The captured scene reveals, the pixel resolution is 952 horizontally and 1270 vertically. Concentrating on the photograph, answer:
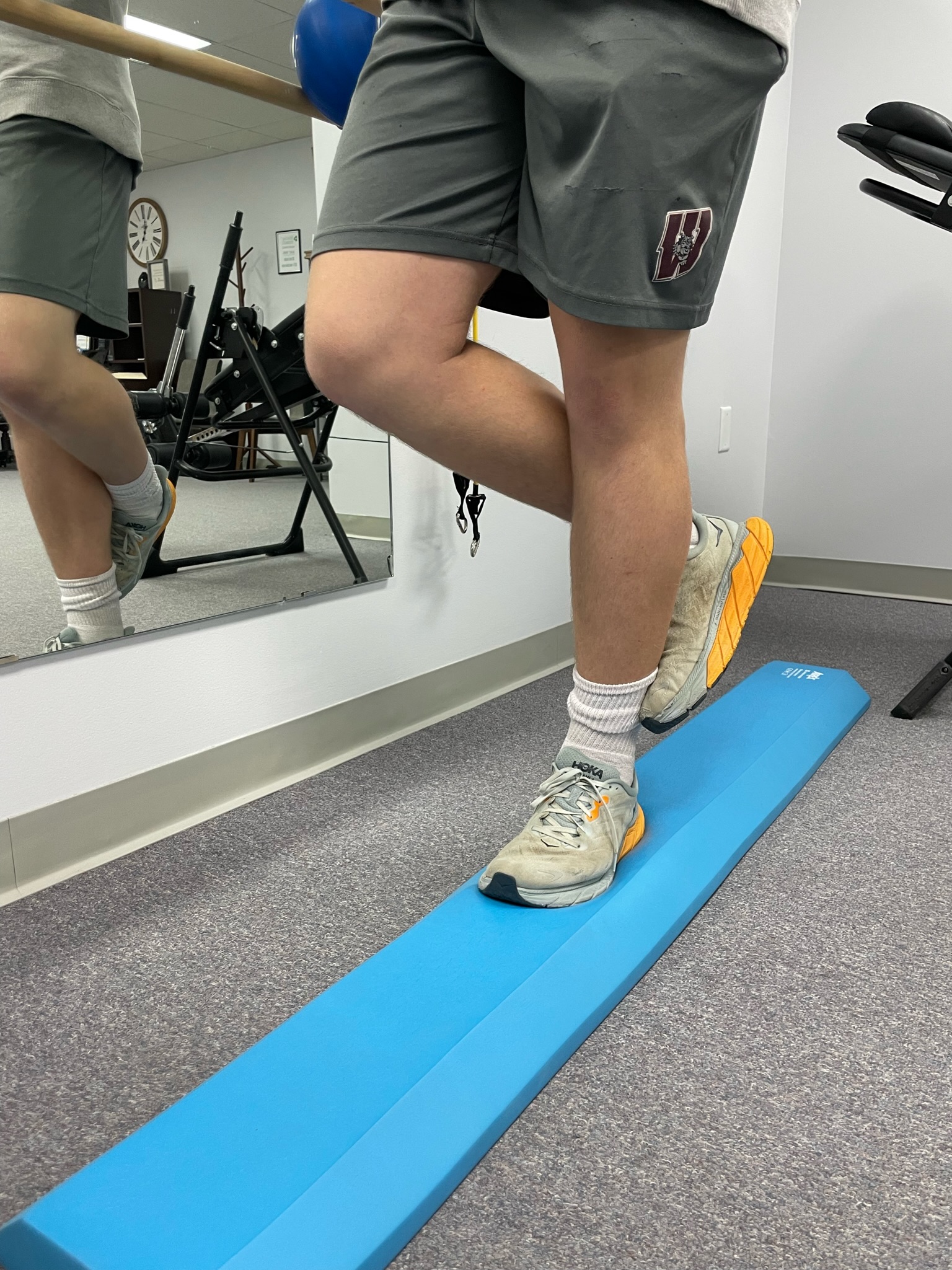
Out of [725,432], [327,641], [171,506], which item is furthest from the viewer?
[725,432]

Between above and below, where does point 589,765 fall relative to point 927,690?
above

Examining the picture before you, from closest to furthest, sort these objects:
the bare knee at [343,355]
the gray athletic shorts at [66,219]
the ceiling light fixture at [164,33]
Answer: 1. the bare knee at [343,355]
2. the gray athletic shorts at [66,219]
3. the ceiling light fixture at [164,33]

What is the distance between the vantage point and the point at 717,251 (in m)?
0.89

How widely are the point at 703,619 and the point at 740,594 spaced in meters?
0.10

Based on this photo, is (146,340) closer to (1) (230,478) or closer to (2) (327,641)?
(1) (230,478)

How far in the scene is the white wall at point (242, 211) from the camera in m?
1.33

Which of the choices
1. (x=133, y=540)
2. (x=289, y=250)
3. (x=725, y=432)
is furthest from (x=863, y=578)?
(x=133, y=540)

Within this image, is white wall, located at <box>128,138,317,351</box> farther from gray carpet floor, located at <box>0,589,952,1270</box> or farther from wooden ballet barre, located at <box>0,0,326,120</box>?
gray carpet floor, located at <box>0,589,952,1270</box>

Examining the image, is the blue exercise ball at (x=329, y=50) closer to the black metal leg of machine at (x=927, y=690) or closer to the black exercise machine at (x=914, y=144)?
the black exercise machine at (x=914, y=144)

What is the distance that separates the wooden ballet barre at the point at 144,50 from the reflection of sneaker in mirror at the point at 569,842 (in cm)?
91

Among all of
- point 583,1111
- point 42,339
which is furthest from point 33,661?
point 583,1111

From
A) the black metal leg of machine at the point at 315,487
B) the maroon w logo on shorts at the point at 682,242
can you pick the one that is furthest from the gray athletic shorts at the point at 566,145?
the black metal leg of machine at the point at 315,487

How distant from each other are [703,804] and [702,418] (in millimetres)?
1675

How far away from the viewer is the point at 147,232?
1.31 metres
